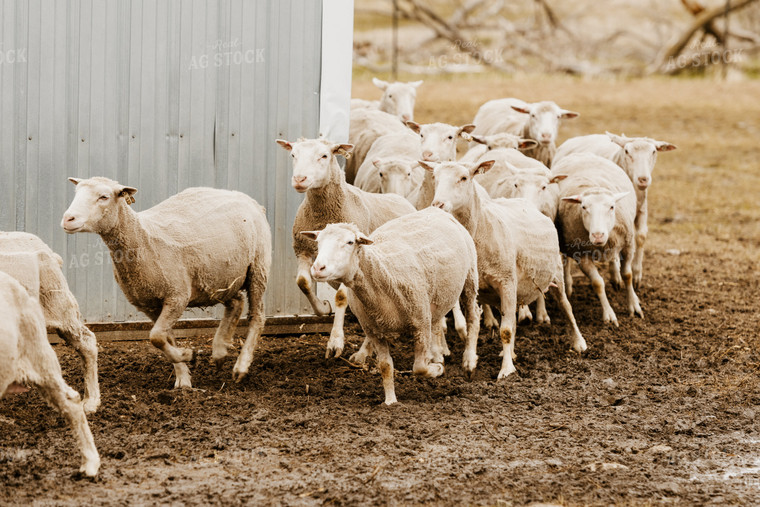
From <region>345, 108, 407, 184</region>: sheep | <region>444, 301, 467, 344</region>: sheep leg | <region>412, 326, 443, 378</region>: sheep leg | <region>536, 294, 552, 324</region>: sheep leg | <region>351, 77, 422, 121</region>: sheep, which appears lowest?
<region>536, 294, 552, 324</region>: sheep leg

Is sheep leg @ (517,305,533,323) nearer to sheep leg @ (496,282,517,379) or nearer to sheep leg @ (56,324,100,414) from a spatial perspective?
sheep leg @ (496,282,517,379)

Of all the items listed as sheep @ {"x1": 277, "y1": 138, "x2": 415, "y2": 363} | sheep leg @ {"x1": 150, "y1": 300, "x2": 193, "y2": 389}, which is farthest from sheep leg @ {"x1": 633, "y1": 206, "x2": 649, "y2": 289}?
sheep leg @ {"x1": 150, "y1": 300, "x2": 193, "y2": 389}

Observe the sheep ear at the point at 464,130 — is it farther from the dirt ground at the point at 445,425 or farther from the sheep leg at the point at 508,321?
the sheep leg at the point at 508,321

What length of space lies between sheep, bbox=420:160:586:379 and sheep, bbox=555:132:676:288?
2.36 m

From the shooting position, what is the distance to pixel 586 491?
600 cm

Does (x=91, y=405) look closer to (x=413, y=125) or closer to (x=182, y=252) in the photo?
(x=182, y=252)

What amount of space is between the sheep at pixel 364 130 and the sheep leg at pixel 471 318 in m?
3.81

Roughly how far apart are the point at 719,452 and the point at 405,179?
451 centimetres

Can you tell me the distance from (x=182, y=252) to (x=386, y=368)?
5.40 ft

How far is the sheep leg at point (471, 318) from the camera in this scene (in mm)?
8391

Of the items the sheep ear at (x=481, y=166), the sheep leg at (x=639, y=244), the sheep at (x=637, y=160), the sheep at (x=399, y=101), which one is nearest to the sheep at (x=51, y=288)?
the sheep ear at (x=481, y=166)

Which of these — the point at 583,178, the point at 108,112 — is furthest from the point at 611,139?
the point at 108,112

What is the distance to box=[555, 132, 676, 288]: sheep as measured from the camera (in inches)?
448

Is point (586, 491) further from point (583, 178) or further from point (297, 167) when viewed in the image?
point (583, 178)
